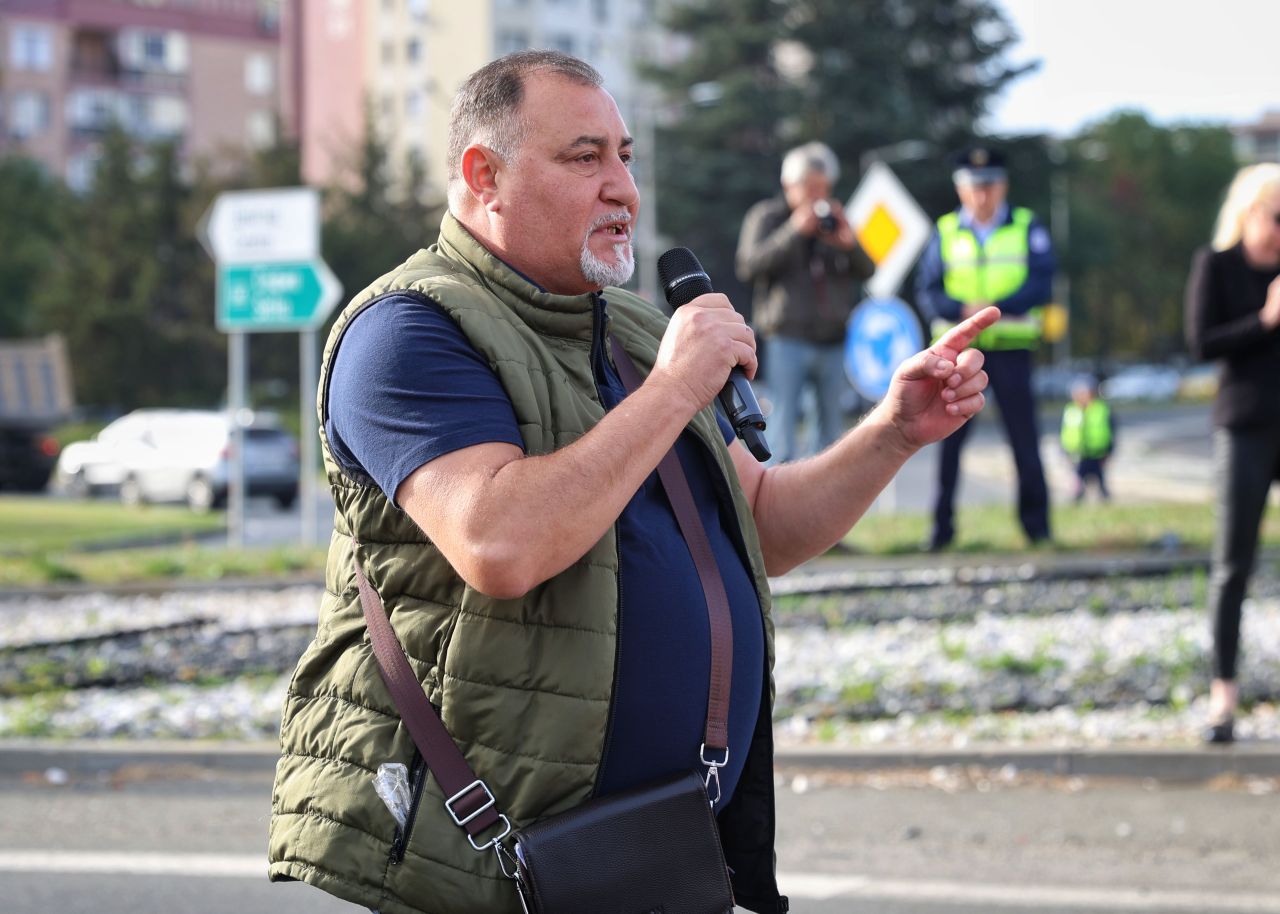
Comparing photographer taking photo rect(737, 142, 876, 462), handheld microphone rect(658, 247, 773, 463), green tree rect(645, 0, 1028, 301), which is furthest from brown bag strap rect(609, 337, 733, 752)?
green tree rect(645, 0, 1028, 301)

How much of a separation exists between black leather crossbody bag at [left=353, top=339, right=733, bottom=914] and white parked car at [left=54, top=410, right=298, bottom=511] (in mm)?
28136

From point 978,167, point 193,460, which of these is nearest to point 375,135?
point 193,460

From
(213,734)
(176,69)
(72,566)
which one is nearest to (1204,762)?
(213,734)

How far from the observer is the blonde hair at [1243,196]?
22.0 ft

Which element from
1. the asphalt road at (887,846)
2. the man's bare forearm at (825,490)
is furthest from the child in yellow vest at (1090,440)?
the man's bare forearm at (825,490)

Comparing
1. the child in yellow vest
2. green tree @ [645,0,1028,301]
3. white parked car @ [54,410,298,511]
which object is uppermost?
green tree @ [645,0,1028,301]

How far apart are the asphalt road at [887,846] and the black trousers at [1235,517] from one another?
58 centimetres

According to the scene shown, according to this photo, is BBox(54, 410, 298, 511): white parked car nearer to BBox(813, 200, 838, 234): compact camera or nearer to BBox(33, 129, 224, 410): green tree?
BBox(33, 129, 224, 410): green tree

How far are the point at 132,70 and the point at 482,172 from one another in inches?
3913

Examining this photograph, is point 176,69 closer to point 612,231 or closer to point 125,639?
point 125,639

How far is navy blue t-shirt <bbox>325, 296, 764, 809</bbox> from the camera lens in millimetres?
2535

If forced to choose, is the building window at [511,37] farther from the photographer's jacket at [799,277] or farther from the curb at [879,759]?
the curb at [879,759]

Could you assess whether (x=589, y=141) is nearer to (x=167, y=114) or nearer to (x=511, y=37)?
(x=511, y=37)

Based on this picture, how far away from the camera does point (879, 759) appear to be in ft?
23.0
